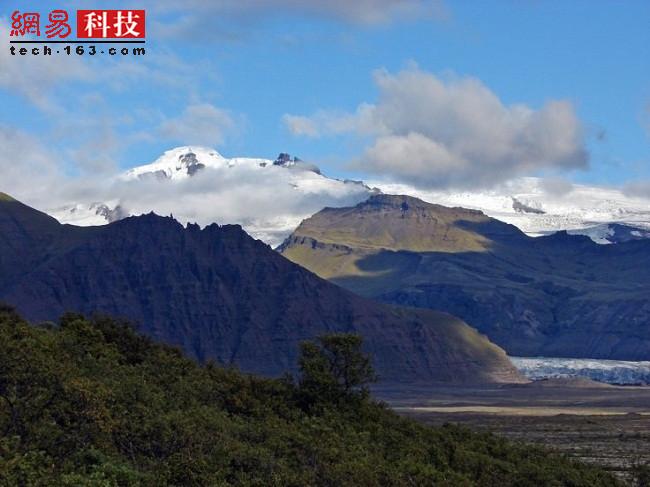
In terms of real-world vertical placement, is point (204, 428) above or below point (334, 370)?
below

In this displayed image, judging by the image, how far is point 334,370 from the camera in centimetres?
8962

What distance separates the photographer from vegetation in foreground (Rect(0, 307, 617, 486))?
56469 mm

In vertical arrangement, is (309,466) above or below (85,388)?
below

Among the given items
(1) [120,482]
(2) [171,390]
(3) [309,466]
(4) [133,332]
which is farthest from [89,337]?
(1) [120,482]

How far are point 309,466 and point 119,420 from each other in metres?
10.9

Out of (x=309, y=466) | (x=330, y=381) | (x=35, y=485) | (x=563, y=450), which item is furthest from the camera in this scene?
(x=563, y=450)

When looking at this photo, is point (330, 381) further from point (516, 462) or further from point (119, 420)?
point (119, 420)

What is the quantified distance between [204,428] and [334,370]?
79.4 feet

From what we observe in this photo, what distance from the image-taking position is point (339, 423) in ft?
265

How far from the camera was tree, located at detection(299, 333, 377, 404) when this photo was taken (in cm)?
8688

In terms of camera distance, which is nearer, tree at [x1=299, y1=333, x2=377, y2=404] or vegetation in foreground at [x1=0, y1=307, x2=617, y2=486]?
vegetation in foreground at [x1=0, y1=307, x2=617, y2=486]

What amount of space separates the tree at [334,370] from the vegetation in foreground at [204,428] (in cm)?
10

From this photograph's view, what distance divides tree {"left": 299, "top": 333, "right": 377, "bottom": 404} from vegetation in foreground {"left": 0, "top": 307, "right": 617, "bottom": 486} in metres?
0.10

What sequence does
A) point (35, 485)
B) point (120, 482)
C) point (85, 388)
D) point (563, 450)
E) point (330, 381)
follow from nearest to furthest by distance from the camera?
1. point (35, 485)
2. point (120, 482)
3. point (85, 388)
4. point (330, 381)
5. point (563, 450)
